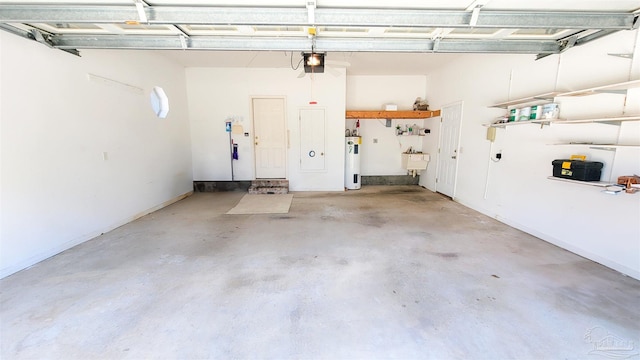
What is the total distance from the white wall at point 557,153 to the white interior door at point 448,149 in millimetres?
344

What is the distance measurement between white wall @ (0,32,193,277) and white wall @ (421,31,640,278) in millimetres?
6038

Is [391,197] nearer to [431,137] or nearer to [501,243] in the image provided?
[431,137]

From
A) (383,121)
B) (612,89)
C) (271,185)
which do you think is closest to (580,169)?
(612,89)

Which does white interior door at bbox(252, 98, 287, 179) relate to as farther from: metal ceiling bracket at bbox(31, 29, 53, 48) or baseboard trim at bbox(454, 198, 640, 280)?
baseboard trim at bbox(454, 198, 640, 280)

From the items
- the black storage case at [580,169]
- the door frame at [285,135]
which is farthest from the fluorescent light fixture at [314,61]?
the black storage case at [580,169]

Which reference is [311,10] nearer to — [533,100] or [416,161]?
[533,100]

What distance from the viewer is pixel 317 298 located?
231 cm

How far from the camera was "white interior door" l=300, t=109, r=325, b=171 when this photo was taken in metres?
6.54

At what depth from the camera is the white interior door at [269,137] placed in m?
6.56

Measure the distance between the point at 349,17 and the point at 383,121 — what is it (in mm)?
5002

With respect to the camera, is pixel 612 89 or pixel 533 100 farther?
pixel 533 100

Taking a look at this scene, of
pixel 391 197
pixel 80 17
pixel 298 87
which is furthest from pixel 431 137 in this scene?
pixel 80 17

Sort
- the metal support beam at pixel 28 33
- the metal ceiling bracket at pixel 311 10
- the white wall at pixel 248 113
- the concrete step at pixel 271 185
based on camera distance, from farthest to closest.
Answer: the concrete step at pixel 271 185
the white wall at pixel 248 113
the metal support beam at pixel 28 33
the metal ceiling bracket at pixel 311 10

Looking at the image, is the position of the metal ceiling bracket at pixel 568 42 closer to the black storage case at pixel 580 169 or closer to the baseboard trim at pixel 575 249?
the black storage case at pixel 580 169
